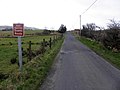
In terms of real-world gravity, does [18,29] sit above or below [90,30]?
below

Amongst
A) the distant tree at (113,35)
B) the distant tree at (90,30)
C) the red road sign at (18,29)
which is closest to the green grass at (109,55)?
the distant tree at (113,35)

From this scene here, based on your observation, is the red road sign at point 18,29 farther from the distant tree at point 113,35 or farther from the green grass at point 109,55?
the distant tree at point 113,35

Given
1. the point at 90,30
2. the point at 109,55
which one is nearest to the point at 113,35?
the point at 109,55

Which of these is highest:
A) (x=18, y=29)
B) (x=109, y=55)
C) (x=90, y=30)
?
(x=90, y=30)

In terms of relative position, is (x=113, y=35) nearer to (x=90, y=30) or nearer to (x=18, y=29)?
(x=18, y=29)

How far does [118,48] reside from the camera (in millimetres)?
27312

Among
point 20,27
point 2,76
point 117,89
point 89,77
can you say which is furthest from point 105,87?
point 2,76

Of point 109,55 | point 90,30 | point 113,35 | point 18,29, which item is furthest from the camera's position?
point 90,30

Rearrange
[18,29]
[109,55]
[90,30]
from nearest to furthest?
[18,29]
[109,55]
[90,30]

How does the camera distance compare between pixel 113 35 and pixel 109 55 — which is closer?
pixel 109 55

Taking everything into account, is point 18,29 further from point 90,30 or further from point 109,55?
point 90,30

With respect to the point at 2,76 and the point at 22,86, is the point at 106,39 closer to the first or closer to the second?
the point at 2,76

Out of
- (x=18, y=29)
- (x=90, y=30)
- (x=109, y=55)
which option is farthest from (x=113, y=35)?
(x=90, y=30)

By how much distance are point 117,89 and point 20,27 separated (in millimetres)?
4683
